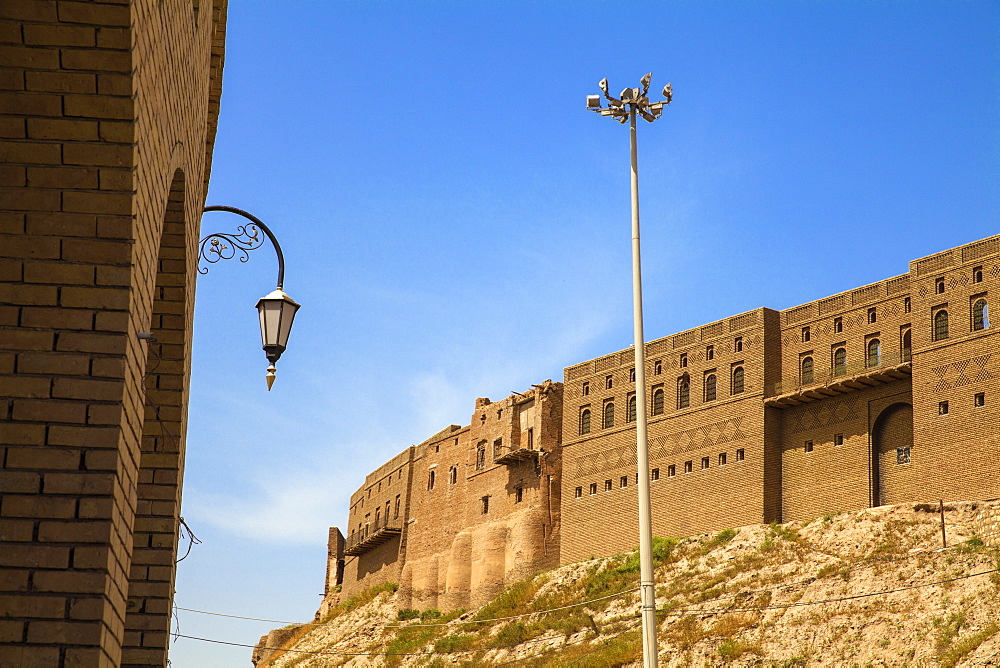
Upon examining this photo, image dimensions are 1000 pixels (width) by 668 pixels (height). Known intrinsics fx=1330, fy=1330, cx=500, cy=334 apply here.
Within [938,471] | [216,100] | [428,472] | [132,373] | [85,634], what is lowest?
[85,634]

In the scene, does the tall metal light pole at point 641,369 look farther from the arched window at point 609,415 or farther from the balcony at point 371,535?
the balcony at point 371,535

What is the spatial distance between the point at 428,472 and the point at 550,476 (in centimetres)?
1026

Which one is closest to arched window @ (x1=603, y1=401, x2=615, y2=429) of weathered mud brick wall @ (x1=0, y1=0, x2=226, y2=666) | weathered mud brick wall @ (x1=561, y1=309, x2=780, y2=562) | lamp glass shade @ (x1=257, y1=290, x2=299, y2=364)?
weathered mud brick wall @ (x1=561, y1=309, x2=780, y2=562)

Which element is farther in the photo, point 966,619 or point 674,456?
point 674,456

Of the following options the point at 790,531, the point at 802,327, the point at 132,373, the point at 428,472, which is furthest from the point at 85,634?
the point at 428,472

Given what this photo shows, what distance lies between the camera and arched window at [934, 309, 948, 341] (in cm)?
3825

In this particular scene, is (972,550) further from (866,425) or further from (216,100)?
(216,100)

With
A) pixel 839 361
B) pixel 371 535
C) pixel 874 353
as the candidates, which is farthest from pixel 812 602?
pixel 371 535

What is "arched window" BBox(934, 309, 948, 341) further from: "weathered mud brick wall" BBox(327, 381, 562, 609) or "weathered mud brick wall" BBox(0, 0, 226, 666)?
"weathered mud brick wall" BBox(0, 0, 226, 666)

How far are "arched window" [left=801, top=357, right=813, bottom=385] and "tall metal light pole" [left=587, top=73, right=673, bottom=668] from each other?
26.5 m

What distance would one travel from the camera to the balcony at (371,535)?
61062mm

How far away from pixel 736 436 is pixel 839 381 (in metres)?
4.62

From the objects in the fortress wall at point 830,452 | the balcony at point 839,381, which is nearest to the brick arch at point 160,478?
the fortress wall at point 830,452

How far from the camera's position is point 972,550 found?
3288 centimetres
